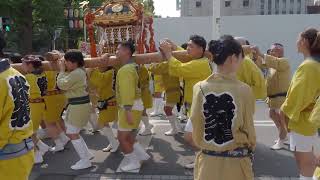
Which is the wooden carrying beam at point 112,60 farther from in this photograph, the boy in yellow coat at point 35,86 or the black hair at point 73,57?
the black hair at point 73,57

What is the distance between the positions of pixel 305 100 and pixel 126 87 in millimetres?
2277

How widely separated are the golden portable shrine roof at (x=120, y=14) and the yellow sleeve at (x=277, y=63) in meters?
2.18

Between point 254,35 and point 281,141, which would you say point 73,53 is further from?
point 254,35

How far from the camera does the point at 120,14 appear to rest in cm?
676

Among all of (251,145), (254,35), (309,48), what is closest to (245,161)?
(251,145)

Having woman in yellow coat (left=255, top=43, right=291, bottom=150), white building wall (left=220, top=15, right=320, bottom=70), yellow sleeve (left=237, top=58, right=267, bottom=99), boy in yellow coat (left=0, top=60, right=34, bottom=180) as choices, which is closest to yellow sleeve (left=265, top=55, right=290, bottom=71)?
woman in yellow coat (left=255, top=43, right=291, bottom=150)

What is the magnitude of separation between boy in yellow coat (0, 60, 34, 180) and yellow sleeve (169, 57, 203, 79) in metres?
2.10

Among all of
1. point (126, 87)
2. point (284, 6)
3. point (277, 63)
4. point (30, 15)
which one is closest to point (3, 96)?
point (126, 87)

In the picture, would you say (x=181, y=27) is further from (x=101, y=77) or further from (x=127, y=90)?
(x=127, y=90)

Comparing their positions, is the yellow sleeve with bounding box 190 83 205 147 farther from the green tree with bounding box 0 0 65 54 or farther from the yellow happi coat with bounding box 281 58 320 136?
the green tree with bounding box 0 0 65 54

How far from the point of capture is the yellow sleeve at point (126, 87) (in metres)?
5.23

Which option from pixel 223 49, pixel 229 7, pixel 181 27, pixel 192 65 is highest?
pixel 229 7

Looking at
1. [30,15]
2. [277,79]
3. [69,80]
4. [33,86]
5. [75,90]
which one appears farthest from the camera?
[30,15]

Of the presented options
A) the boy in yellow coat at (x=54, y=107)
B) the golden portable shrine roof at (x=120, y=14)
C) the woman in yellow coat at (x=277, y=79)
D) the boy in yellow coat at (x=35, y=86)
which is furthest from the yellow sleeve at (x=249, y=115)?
the boy in yellow coat at (x=54, y=107)
